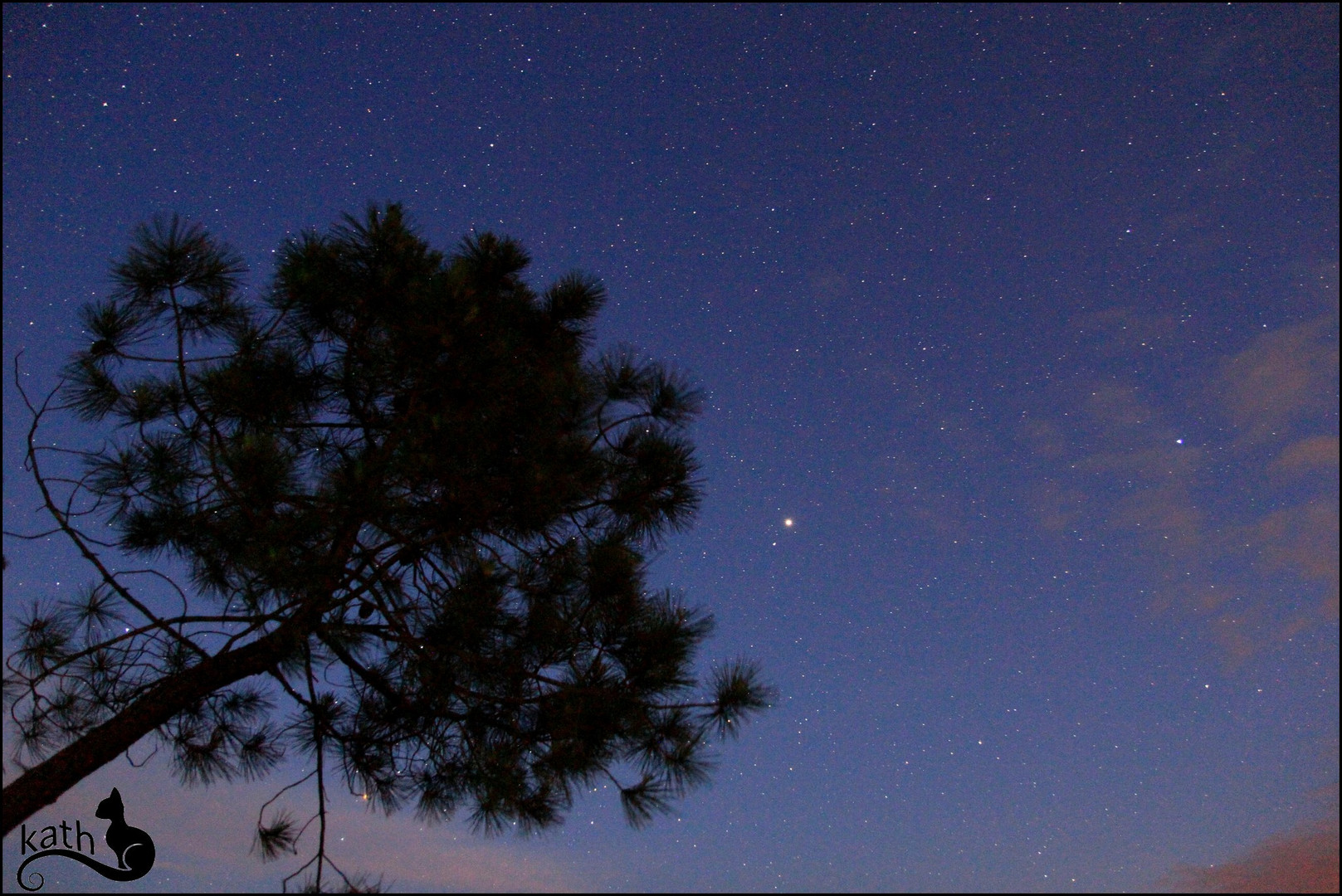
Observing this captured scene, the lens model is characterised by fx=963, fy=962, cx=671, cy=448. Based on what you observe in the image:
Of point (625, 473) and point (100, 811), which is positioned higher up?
point (625, 473)

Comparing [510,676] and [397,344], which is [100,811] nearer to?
[510,676]

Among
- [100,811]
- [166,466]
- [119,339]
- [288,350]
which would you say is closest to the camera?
[100,811]

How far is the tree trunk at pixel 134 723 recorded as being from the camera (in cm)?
372

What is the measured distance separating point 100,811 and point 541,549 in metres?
2.18

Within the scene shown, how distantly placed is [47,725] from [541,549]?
2.45 metres

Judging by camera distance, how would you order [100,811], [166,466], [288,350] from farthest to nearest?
[288,350] → [166,466] → [100,811]

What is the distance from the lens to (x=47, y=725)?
455cm

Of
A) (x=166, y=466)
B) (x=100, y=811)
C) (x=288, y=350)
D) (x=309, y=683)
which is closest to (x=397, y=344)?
(x=288, y=350)

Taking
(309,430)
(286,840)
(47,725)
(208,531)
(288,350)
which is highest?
(288,350)

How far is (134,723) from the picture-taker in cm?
402

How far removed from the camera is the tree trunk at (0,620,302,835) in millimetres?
3719

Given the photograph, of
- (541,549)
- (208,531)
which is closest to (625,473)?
(541,549)

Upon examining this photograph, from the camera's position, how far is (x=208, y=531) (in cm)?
428

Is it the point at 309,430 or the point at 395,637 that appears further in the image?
the point at 309,430
